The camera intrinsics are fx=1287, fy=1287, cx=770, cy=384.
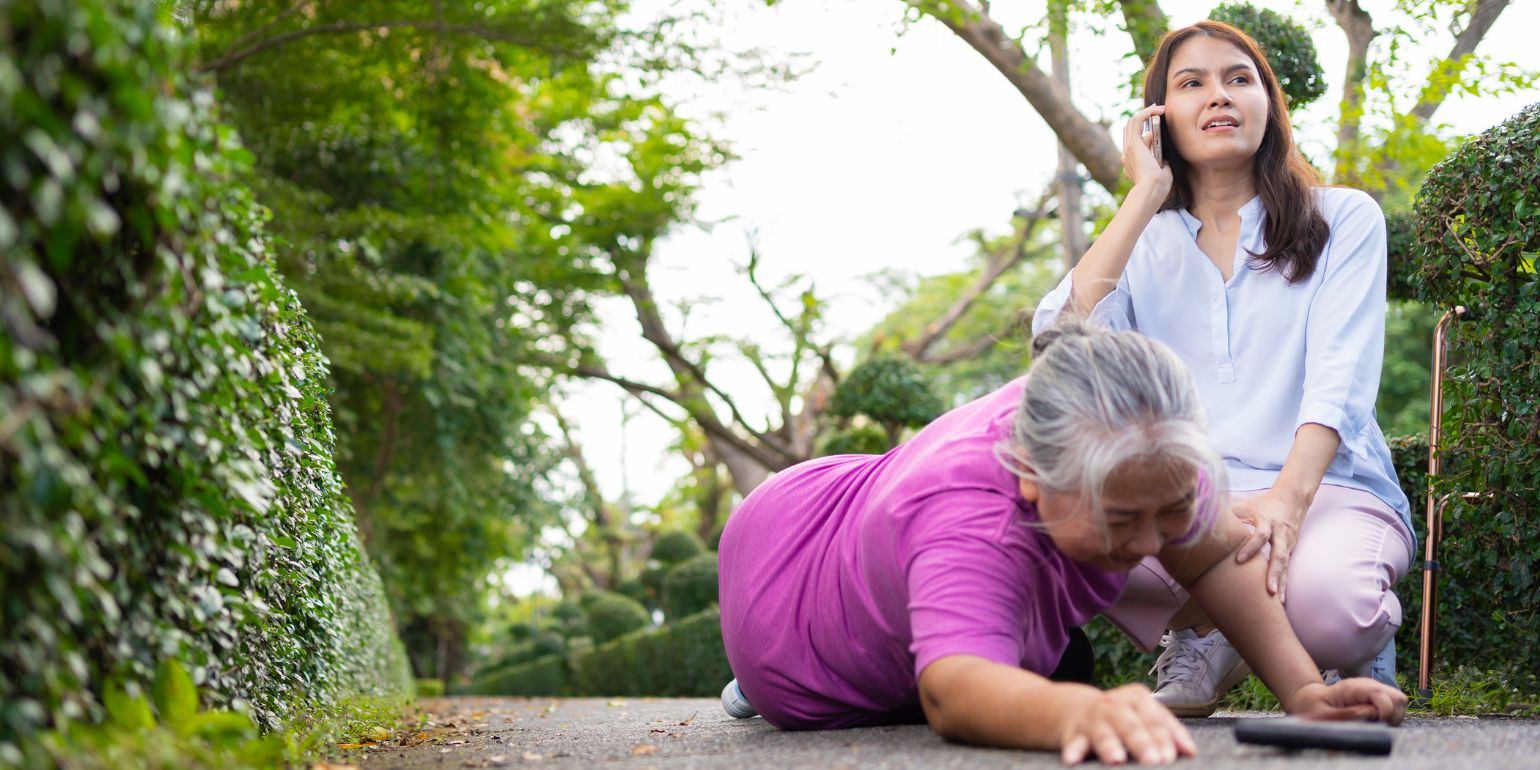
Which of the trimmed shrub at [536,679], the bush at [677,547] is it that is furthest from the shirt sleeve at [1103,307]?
the trimmed shrub at [536,679]

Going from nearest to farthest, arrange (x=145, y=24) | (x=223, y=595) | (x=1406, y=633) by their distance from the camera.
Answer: (x=145, y=24), (x=223, y=595), (x=1406, y=633)

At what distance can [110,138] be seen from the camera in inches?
66.5

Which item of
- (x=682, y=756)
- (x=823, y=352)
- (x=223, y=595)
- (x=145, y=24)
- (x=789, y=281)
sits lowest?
(x=682, y=756)

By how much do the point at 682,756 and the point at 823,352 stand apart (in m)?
13.2

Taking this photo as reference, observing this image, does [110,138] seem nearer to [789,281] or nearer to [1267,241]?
[1267,241]

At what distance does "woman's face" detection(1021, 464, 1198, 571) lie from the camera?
2250 millimetres

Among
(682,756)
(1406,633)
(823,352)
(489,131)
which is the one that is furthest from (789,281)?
(682,756)

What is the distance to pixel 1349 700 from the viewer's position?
2.67 metres

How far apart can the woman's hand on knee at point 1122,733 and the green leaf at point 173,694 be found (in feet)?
4.69

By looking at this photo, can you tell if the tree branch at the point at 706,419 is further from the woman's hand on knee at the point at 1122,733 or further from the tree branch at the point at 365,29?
the woman's hand on knee at the point at 1122,733

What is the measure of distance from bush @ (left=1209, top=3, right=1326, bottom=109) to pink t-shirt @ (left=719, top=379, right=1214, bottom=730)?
4.23 m

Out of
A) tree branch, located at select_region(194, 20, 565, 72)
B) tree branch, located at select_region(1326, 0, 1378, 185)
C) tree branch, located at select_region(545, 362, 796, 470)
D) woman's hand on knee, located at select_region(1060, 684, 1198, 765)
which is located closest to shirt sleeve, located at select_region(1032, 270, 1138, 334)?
woman's hand on knee, located at select_region(1060, 684, 1198, 765)

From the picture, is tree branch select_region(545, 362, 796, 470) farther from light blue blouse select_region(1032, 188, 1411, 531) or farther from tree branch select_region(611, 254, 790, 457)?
light blue blouse select_region(1032, 188, 1411, 531)

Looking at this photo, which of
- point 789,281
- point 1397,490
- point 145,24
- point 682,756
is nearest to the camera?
point 145,24
